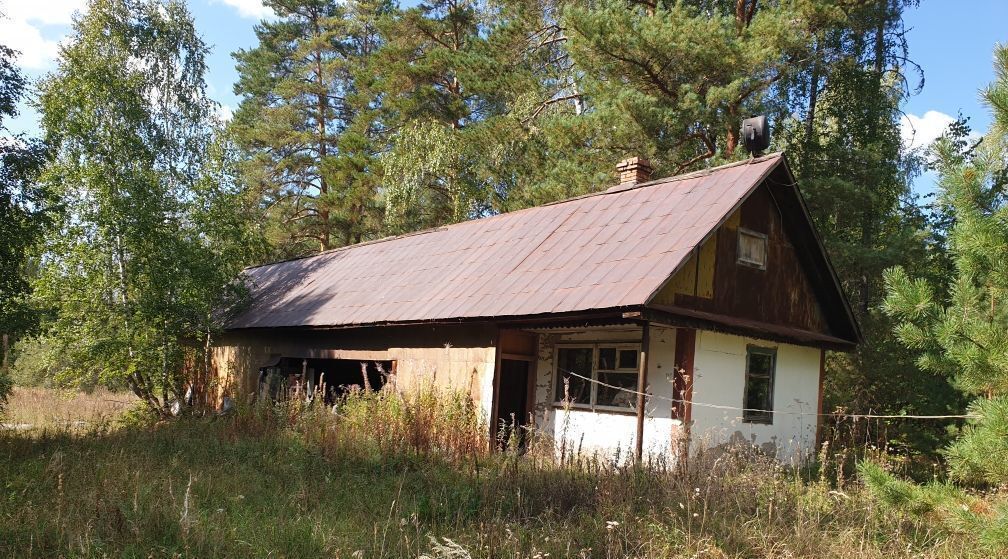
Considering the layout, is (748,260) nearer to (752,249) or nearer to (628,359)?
(752,249)

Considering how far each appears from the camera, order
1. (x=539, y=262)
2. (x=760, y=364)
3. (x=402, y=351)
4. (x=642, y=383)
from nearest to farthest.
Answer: (x=642, y=383), (x=760, y=364), (x=539, y=262), (x=402, y=351)

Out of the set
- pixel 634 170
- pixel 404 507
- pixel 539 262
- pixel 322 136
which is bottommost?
pixel 404 507

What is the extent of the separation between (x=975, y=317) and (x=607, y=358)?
675cm

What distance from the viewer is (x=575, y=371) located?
43.5ft

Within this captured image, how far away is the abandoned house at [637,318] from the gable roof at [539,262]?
0.04m

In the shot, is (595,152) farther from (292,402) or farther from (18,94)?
(18,94)

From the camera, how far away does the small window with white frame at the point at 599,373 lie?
12.4 metres

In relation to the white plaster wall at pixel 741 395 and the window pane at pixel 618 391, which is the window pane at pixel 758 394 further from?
the window pane at pixel 618 391

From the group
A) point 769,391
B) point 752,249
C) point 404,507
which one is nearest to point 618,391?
point 769,391

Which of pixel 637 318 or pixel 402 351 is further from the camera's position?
pixel 402 351

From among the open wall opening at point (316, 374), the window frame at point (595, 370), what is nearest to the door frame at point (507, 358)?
the window frame at point (595, 370)

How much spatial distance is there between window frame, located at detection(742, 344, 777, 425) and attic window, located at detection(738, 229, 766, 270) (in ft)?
4.54

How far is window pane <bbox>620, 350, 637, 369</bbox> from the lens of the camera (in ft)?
40.7

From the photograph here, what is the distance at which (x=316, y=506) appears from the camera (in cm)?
775
